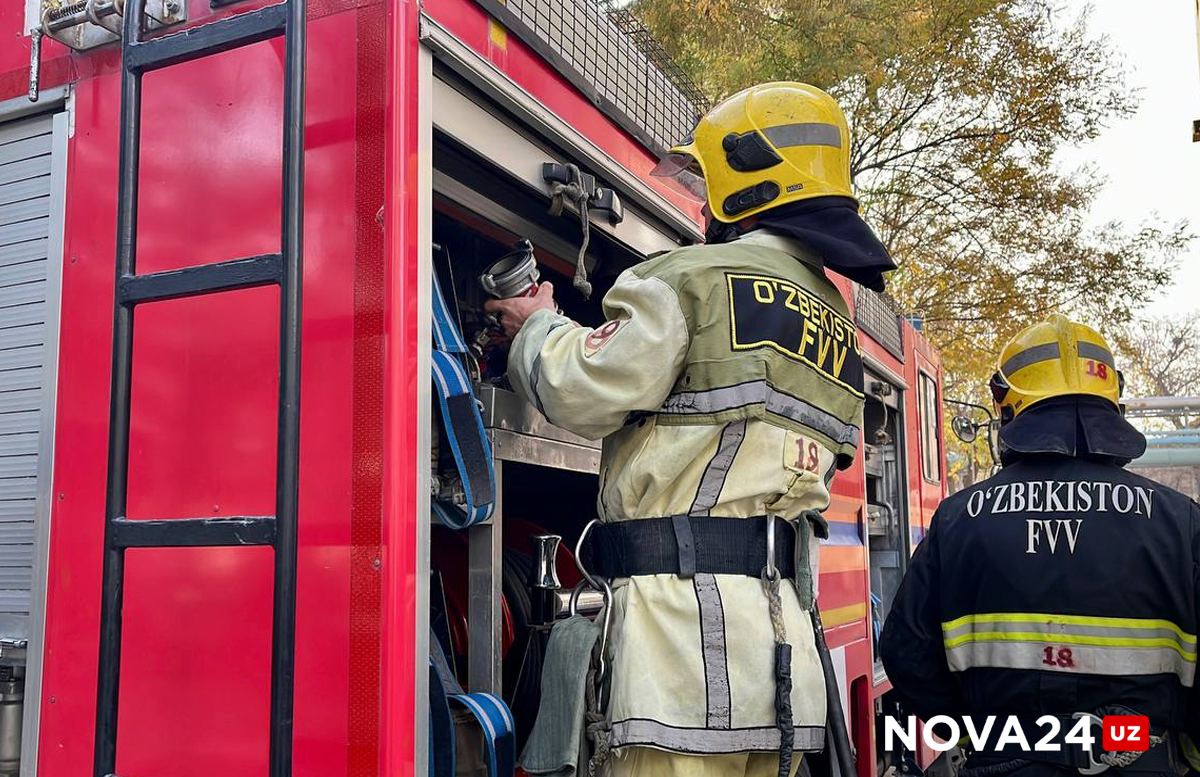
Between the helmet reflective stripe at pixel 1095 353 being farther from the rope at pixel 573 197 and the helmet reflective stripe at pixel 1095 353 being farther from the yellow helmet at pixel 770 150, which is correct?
the rope at pixel 573 197

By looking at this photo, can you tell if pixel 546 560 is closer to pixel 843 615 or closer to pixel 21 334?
pixel 21 334

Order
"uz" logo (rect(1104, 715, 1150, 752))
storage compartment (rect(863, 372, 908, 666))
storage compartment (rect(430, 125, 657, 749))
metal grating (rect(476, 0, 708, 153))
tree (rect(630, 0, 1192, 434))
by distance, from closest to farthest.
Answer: storage compartment (rect(430, 125, 657, 749)) → metal grating (rect(476, 0, 708, 153)) → "uz" logo (rect(1104, 715, 1150, 752)) → storage compartment (rect(863, 372, 908, 666)) → tree (rect(630, 0, 1192, 434))

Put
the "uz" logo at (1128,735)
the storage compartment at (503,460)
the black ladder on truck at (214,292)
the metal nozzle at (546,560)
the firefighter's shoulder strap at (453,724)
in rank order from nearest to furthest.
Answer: the black ladder on truck at (214,292), the firefighter's shoulder strap at (453,724), the storage compartment at (503,460), the metal nozzle at (546,560), the "uz" logo at (1128,735)

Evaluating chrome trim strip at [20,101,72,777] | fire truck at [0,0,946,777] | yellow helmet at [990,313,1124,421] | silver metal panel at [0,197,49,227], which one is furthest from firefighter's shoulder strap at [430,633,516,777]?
yellow helmet at [990,313,1124,421]

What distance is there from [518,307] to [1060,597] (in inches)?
57.2

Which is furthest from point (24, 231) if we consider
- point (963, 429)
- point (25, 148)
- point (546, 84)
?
point (963, 429)

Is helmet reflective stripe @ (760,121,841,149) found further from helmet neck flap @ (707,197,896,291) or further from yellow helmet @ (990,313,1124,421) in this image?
yellow helmet @ (990,313,1124,421)

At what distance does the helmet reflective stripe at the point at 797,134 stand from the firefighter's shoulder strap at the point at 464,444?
0.77 meters

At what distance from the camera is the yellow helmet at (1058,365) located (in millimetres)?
2838

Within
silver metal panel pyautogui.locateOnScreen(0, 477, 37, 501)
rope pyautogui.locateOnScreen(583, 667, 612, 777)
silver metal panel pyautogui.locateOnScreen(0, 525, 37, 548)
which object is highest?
silver metal panel pyautogui.locateOnScreen(0, 477, 37, 501)

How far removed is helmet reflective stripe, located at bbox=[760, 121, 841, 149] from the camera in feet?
6.86

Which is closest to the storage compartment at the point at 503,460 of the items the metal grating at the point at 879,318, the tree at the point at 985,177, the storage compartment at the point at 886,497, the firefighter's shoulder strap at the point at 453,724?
the firefighter's shoulder strap at the point at 453,724

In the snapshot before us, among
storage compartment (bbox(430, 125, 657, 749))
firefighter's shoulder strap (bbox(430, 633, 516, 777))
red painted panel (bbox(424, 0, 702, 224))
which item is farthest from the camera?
storage compartment (bbox(430, 125, 657, 749))

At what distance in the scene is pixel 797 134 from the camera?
2.10 metres
